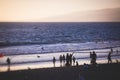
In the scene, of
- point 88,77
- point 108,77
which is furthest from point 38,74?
point 108,77

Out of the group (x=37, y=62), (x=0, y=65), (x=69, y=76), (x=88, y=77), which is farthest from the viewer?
(x=37, y=62)

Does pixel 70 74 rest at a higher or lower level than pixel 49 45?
higher

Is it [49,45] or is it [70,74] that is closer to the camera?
[70,74]

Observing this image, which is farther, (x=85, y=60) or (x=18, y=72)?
(x=85, y=60)

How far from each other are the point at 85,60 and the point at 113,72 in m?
5.81

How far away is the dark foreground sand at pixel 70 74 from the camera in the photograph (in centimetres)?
1119

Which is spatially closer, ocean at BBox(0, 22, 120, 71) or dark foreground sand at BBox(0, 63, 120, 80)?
dark foreground sand at BBox(0, 63, 120, 80)

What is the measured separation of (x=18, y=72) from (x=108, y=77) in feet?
16.2

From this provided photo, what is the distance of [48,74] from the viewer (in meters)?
12.1

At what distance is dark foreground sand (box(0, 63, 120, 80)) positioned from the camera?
11188mm

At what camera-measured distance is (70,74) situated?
11875mm

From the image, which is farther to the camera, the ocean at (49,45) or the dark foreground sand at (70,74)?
the ocean at (49,45)

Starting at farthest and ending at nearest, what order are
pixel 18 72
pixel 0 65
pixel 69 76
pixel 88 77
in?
pixel 0 65 < pixel 18 72 < pixel 69 76 < pixel 88 77

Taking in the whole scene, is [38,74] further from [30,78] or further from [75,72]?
[75,72]
